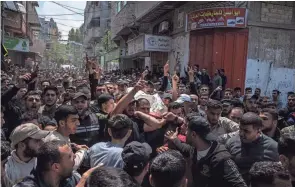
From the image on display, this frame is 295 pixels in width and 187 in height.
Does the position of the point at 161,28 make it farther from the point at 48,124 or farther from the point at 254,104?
the point at 48,124

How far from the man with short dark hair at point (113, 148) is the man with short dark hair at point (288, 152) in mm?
1207

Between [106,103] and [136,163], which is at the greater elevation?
[106,103]

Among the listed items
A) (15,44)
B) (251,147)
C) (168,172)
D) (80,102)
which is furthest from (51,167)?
(15,44)

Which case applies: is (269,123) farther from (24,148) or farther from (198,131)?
(24,148)

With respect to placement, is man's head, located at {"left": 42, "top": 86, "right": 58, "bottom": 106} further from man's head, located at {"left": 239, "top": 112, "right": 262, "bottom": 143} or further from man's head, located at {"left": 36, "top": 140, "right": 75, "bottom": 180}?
man's head, located at {"left": 239, "top": 112, "right": 262, "bottom": 143}

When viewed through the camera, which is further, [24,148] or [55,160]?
[24,148]

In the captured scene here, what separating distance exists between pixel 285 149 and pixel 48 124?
7.95ft

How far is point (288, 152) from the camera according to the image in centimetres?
227

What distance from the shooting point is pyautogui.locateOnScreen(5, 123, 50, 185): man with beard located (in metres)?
2.70

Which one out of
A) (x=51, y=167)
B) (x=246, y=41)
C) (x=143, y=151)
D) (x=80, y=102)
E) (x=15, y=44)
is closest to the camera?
(x=51, y=167)

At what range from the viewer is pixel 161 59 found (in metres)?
17.9

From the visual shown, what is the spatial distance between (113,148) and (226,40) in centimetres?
1015

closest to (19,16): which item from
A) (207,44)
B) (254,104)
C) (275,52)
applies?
(207,44)

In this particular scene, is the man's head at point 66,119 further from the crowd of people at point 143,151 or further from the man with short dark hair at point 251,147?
the man with short dark hair at point 251,147
